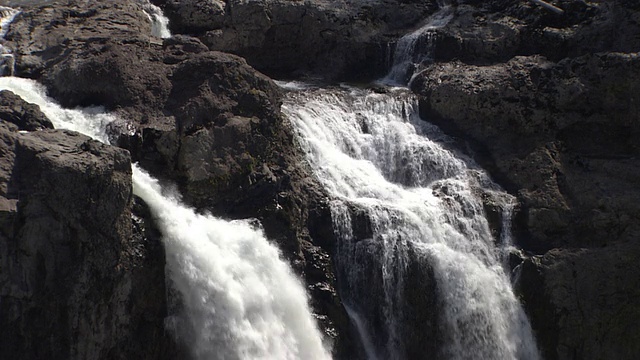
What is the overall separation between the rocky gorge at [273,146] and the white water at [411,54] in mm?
295

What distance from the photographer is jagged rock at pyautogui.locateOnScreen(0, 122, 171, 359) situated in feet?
36.9

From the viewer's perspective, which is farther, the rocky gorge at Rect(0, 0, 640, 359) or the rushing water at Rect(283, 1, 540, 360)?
the rushing water at Rect(283, 1, 540, 360)

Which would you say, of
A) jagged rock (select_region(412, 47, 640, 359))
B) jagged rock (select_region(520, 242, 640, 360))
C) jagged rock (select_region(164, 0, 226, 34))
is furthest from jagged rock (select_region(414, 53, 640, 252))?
jagged rock (select_region(164, 0, 226, 34))

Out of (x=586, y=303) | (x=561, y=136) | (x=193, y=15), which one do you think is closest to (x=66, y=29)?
(x=193, y=15)

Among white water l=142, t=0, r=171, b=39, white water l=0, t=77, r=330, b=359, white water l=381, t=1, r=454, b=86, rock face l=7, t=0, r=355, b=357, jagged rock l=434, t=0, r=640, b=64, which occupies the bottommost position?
white water l=0, t=77, r=330, b=359

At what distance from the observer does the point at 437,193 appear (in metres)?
17.0

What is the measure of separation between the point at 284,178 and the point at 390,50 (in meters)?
7.77

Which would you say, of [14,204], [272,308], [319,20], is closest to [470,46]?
[319,20]

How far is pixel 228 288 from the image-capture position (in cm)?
1303

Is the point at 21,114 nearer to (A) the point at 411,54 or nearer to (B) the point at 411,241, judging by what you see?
(B) the point at 411,241

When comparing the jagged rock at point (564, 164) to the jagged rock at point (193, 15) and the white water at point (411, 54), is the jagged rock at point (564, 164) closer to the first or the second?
the white water at point (411, 54)

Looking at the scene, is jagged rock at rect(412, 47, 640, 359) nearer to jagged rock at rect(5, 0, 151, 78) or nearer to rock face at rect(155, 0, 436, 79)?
rock face at rect(155, 0, 436, 79)

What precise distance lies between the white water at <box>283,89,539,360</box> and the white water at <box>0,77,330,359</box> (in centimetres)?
157

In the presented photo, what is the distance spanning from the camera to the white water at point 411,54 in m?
21.1
